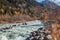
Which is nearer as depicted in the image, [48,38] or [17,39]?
[48,38]

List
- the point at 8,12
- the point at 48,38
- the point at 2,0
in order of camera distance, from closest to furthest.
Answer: the point at 48,38 → the point at 8,12 → the point at 2,0

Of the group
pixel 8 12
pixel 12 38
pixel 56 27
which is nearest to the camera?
pixel 56 27

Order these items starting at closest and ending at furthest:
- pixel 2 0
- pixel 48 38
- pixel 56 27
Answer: pixel 48 38 < pixel 56 27 < pixel 2 0

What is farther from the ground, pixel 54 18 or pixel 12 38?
pixel 54 18

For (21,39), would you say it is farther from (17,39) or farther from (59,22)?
(59,22)

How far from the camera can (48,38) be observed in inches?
831

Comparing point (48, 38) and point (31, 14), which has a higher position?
point (48, 38)

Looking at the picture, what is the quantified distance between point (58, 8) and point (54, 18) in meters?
1.96

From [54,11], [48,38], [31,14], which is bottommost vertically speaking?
[31,14]

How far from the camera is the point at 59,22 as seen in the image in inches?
984

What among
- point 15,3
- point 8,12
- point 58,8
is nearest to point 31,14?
point 15,3

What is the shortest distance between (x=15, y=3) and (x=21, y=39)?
269 ft

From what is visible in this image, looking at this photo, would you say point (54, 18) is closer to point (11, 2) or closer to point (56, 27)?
point (56, 27)

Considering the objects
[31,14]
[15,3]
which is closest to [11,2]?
[15,3]
